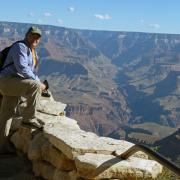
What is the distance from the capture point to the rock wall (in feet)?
21.5

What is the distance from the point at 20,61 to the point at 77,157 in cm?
242

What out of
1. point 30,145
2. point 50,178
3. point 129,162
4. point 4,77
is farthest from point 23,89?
point 129,162

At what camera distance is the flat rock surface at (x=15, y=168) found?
8531mm

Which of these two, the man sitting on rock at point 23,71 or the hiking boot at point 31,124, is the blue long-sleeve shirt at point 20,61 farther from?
the hiking boot at point 31,124

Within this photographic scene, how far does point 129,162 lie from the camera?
683cm

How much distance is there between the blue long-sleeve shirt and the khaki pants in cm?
13

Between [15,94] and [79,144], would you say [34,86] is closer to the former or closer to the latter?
[15,94]

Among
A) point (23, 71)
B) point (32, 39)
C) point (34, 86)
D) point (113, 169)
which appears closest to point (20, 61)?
point (23, 71)

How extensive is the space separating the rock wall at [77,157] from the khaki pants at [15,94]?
527mm

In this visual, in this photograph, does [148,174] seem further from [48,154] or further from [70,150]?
[48,154]

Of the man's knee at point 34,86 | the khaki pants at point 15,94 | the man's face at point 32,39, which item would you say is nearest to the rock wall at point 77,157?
the khaki pants at point 15,94

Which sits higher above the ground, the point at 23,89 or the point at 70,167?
the point at 23,89

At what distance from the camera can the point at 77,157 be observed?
688 centimetres

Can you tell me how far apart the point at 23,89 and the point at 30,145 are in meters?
1.15
